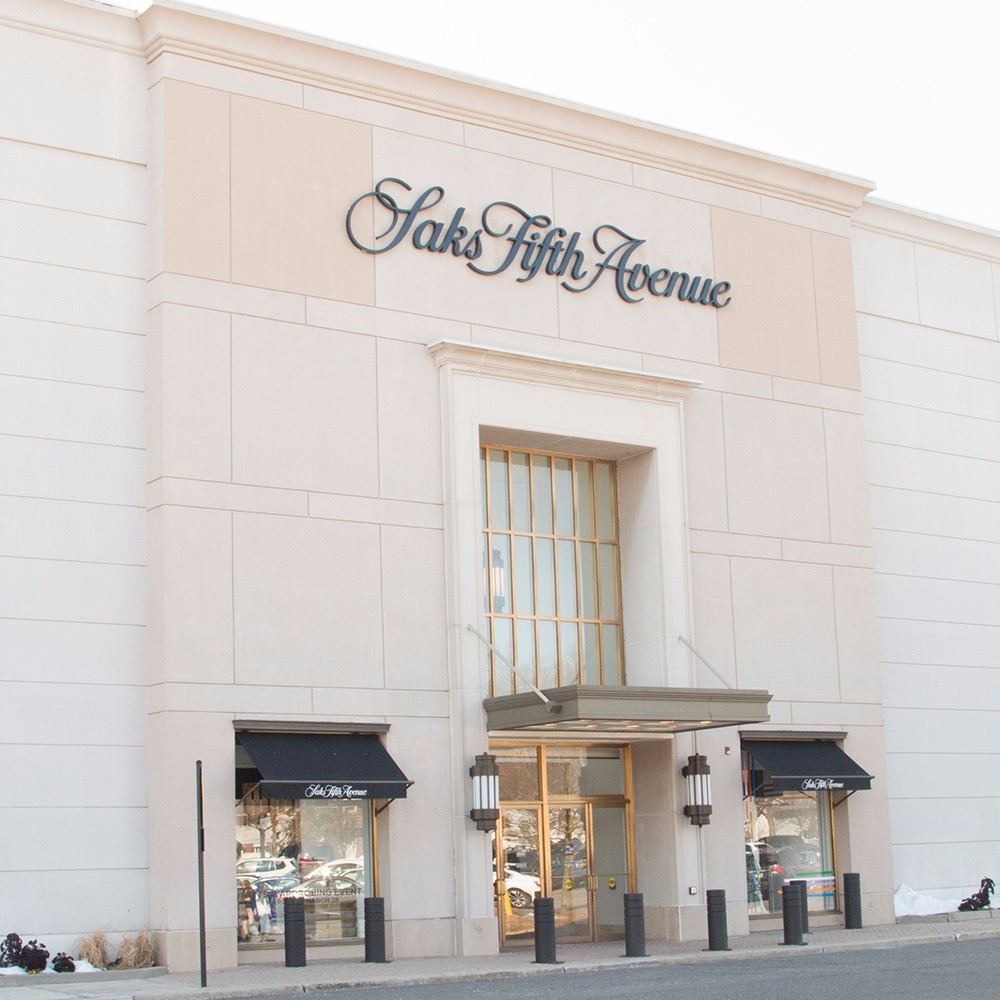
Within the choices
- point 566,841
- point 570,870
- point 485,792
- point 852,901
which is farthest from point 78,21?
point 852,901

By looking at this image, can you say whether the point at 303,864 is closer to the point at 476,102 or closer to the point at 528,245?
the point at 528,245

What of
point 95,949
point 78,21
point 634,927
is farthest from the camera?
point 78,21

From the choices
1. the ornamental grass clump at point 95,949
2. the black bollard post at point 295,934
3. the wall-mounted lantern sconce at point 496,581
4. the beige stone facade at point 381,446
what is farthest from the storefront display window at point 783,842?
the ornamental grass clump at point 95,949

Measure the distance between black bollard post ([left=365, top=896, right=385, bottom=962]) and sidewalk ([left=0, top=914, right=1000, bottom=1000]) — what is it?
234 millimetres

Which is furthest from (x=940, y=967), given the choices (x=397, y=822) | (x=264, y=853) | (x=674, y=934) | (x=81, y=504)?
(x=81, y=504)

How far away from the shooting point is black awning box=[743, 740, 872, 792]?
27219 mm

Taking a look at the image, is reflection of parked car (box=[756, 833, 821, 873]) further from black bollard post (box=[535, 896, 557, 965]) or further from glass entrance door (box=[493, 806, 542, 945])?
black bollard post (box=[535, 896, 557, 965])

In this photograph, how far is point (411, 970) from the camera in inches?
838

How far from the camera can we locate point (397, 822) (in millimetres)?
23766

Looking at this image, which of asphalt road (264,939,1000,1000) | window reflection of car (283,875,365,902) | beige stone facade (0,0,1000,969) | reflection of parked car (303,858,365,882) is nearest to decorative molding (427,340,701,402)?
beige stone facade (0,0,1000,969)

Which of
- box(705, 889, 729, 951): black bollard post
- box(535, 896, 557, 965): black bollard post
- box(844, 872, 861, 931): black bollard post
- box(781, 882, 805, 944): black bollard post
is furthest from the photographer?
box(844, 872, 861, 931): black bollard post

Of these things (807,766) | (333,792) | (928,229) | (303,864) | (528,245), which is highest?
(928,229)

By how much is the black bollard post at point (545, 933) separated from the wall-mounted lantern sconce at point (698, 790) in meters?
4.74

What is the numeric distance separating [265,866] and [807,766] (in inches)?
397
